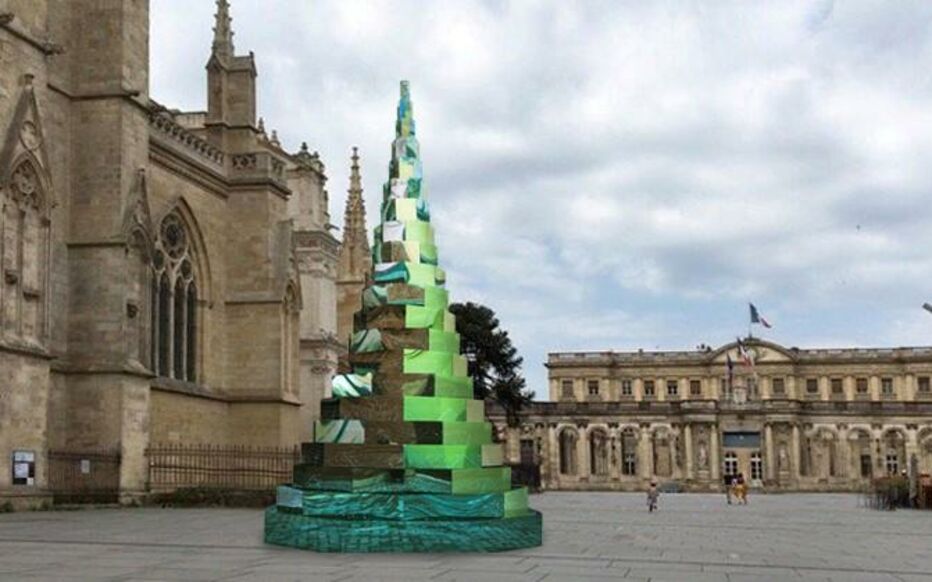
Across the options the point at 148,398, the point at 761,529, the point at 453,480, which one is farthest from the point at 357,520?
the point at 148,398

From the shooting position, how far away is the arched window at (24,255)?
80.4 ft

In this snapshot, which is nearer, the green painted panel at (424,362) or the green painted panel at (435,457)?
the green painted panel at (435,457)

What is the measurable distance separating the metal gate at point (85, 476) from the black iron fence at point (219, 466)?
1274 mm

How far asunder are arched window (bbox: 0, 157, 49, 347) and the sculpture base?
10.9 m

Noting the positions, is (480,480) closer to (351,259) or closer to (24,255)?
(24,255)

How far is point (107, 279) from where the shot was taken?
1089 inches

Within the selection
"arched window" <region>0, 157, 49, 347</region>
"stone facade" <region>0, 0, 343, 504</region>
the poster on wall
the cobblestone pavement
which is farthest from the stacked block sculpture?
"arched window" <region>0, 157, 49, 347</region>

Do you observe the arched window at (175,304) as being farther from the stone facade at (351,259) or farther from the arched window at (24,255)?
the stone facade at (351,259)

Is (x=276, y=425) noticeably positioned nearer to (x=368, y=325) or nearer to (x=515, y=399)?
(x=368, y=325)

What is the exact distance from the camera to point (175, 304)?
34.1 metres

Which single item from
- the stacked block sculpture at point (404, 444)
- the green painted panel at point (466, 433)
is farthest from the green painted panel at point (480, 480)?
the green painted panel at point (466, 433)

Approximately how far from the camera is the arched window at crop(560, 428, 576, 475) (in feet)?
317

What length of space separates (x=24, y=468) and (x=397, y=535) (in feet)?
37.6

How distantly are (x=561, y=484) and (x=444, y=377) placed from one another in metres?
75.7
